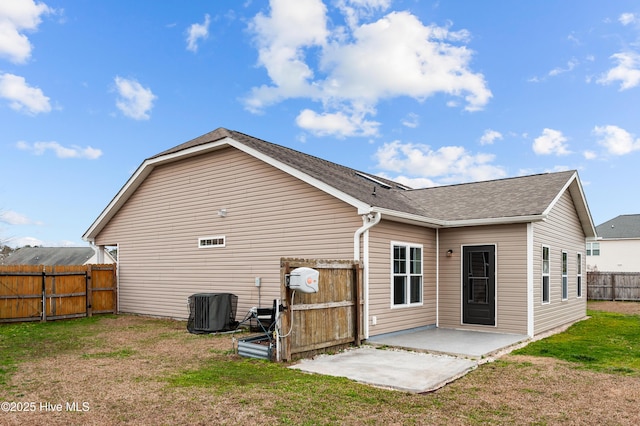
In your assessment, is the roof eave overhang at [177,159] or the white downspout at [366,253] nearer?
the white downspout at [366,253]

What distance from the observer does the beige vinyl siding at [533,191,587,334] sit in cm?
1075

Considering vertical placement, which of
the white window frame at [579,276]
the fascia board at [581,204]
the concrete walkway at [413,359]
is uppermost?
the fascia board at [581,204]

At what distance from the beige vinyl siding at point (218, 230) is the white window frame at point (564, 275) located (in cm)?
712

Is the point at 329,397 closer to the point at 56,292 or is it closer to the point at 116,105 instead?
the point at 56,292

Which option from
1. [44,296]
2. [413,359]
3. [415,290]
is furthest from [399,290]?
[44,296]

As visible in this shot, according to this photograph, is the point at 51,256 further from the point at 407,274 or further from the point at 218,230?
the point at 407,274

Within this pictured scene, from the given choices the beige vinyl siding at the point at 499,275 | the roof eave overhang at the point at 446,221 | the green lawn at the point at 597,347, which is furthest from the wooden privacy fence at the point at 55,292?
the green lawn at the point at 597,347

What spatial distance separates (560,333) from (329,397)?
26.9ft

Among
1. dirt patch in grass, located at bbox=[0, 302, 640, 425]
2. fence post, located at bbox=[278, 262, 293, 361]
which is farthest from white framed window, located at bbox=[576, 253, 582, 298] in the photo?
fence post, located at bbox=[278, 262, 293, 361]

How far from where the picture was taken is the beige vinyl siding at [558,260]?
10750mm

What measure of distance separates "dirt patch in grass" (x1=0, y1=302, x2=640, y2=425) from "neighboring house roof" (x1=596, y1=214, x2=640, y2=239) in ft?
90.6

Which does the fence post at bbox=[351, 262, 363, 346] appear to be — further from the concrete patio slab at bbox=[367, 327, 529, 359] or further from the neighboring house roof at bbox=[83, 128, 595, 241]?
the neighboring house roof at bbox=[83, 128, 595, 241]

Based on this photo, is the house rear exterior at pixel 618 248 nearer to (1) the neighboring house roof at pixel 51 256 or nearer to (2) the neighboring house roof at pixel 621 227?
(2) the neighboring house roof at pixel 621 227

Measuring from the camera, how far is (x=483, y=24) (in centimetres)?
1316
